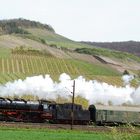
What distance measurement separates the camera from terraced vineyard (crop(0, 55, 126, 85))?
4643 inches

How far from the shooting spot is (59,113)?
57156mm

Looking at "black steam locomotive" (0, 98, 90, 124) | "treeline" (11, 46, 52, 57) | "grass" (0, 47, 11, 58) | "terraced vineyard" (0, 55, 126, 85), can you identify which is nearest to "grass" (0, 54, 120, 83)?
"terraced vineyard" (0, 55, 126, 85)

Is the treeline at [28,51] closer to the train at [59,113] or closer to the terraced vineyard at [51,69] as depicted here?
the terraced vineyard at [51,69]

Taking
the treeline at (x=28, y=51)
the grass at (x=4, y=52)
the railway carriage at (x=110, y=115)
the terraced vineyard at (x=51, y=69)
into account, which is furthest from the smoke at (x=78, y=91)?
the treeline at (x=28, y=51)

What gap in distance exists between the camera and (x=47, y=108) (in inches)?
2221

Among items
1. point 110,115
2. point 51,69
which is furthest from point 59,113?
point 51,69

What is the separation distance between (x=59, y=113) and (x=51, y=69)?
73.8 meters

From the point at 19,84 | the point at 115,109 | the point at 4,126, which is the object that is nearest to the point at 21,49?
the point at 19,84

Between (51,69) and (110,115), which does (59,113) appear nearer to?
(110,115)

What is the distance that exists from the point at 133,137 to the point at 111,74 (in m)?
123

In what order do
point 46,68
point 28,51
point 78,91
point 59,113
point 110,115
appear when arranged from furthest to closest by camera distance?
point 28,51
point 46,68
point 78,91
point 110,115
point 59,113

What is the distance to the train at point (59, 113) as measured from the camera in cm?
5457

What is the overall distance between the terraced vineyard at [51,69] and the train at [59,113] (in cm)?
5025

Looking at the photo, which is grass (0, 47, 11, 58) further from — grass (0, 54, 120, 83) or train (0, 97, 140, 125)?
train (0, 97, 140, 125)
